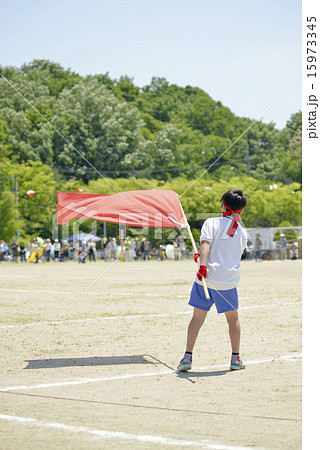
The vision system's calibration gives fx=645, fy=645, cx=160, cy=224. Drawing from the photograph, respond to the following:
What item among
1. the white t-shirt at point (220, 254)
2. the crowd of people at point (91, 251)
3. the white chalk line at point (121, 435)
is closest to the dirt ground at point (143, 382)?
the white chalk line at point (121, 435)

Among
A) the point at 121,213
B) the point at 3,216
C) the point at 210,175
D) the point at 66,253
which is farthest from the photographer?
the point at 210,175

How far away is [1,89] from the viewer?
80375mm

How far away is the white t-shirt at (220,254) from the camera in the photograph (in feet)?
24.0

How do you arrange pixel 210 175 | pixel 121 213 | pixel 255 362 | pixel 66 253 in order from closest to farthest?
1. pixel 255 362
2. pixel 121 213
3. pixel 66 253
4. pixel 210 175

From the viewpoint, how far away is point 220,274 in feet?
A: 24.0

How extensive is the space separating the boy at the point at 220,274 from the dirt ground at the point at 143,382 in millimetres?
363

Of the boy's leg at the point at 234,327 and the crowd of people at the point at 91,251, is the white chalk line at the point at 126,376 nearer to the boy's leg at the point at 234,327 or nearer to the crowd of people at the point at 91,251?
the boy's leg at the point at 234,327

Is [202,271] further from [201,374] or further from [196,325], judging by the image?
[201,374]

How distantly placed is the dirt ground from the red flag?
178 cm

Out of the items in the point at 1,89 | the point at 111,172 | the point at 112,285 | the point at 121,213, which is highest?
the point at 1,89

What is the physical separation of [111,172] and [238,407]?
232 ft

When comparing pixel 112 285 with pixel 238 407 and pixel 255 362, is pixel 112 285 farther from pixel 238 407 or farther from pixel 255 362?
pixel 238 407

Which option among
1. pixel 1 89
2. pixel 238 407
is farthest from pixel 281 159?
pixel 238 407

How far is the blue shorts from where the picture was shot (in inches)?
289
